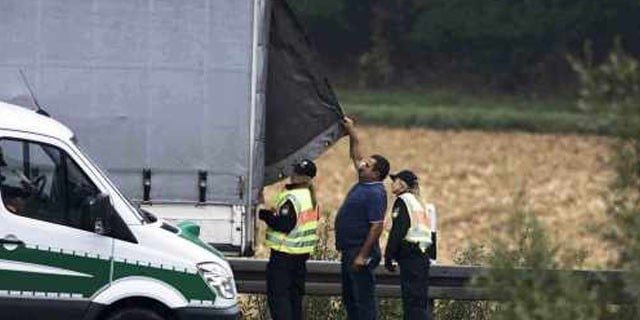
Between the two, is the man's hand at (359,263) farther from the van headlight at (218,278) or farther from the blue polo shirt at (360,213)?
the van headlight at (218,278)

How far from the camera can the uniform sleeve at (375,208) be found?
12.2 m

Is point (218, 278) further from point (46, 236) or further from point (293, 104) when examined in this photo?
point (293, 104)

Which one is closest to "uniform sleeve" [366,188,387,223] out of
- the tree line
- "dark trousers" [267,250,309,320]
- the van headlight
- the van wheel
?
"dark trousers" [267,250,309,320]

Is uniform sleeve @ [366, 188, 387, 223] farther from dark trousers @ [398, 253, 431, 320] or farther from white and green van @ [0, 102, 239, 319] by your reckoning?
white and green van @ [0, 102, 239, 319]

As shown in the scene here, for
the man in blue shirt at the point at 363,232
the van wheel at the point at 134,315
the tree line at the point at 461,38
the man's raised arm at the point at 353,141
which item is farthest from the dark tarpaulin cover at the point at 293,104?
the tree line at the point at 461,38

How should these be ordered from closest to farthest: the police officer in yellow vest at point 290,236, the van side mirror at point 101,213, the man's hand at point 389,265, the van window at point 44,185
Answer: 1. the van side mirror at point 101,213
2. the van window at point 44,185
3. the police officer in yellow vest at point 290,236
4. the man's hand at point 389,265

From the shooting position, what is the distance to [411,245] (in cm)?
1221

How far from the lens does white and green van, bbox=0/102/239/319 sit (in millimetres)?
10438

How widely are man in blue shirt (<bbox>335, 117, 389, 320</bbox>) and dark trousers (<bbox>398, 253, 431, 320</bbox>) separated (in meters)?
0.26

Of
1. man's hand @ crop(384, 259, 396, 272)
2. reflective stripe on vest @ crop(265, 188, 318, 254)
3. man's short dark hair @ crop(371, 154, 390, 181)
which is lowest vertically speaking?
man's hand @ crop(384, 259, 396, 272)

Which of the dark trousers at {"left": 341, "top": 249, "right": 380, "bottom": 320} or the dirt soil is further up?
the dark trousers at {"left": 341, "top": 249, "right": 380, "bottom": 320}

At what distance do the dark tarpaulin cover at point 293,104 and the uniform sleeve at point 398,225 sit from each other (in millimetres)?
1253

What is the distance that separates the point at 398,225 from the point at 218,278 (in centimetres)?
173

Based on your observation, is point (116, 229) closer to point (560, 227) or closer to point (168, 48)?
point (168, 48)
